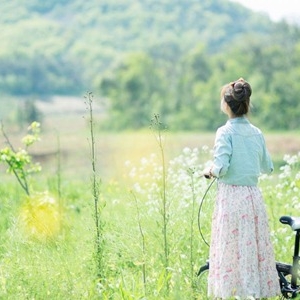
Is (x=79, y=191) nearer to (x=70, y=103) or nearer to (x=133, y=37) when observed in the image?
(x=70, y=103)

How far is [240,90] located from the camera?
5.19m

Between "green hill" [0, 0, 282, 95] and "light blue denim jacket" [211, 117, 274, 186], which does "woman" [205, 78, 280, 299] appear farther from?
"green hill" [0, 0, 282, 95]

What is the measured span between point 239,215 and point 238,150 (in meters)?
0.45

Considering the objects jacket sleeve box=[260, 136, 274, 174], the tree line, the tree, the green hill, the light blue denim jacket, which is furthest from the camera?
the green hill

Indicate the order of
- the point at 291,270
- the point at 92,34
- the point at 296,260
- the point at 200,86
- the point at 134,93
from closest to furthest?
1. the point at 296,260
2. the point at 291,270
3. the point at 200,86
4. the point at 134,93
5. the point at 92,34

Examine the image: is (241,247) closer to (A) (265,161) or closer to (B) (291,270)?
(B) (291,270)

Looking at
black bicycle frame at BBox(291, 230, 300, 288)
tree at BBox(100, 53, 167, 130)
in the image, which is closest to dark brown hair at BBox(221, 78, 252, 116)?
black bicycle frame at BBox(291, 230, 300, 288)

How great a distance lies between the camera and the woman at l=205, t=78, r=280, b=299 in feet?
17.2

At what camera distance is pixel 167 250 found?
5.79 m

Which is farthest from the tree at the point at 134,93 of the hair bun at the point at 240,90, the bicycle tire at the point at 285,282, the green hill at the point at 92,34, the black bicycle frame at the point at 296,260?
the black bicycle frame at the point at 296,260

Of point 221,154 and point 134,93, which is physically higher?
point 134,93

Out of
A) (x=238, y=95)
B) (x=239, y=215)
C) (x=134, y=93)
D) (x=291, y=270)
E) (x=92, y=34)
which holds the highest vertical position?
(x=92, y=34)

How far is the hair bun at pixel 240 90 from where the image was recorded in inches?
204

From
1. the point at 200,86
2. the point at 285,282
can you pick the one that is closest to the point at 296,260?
the point at 285,282
